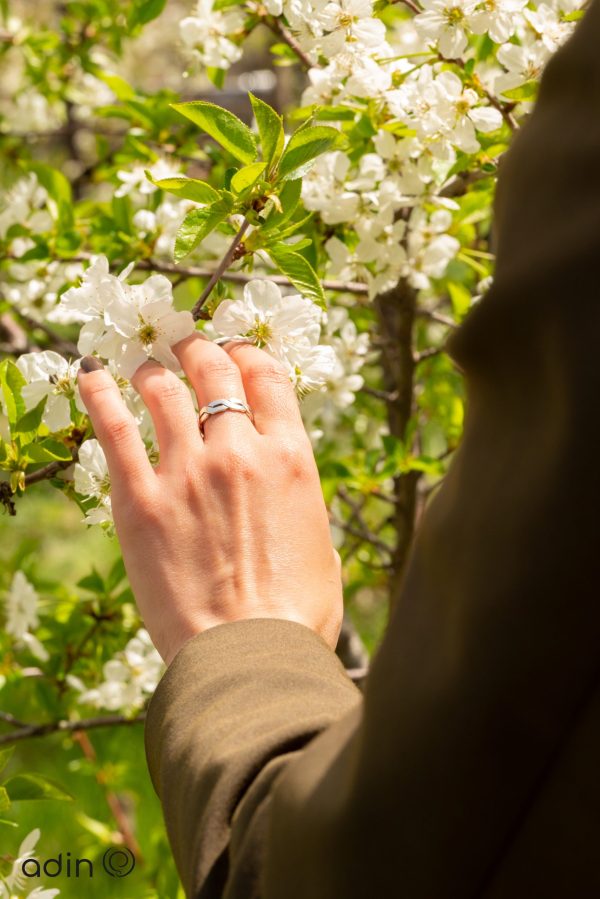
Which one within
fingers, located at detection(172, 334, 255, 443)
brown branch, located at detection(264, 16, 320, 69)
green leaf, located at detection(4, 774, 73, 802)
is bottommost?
green leaf, located at detection(4, 774, 73, 802)

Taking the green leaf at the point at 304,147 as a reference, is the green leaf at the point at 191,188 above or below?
below

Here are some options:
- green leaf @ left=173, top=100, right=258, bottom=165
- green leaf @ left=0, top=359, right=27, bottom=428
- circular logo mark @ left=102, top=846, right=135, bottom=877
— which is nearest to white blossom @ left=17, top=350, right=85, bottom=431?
green leaf @ left=0, top=359, right=27, bottom=428

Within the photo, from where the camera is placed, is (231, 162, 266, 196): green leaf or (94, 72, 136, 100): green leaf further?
(94, 72, 136, 100): green leaf

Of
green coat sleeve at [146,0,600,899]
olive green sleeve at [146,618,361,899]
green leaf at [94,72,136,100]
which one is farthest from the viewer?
green leaf at [94,72,136,100]

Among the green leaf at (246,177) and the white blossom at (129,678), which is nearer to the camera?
the green leaf at (246,177)

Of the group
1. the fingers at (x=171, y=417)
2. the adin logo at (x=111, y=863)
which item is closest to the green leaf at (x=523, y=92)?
the fingers at (x=171, y=417)

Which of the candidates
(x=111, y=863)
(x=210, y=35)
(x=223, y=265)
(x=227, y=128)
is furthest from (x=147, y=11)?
(x=111, y=863)

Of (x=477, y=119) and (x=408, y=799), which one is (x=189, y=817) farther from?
(x=477, y=119)

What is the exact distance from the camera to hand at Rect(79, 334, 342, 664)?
930 mm

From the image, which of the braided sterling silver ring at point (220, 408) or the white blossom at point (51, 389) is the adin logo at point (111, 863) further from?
the braided sterling silver ring at point (220, 408)

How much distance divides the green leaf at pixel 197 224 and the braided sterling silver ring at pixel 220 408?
0.77 feet

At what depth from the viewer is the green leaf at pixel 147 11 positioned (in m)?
2.01

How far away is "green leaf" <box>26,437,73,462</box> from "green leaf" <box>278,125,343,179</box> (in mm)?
438

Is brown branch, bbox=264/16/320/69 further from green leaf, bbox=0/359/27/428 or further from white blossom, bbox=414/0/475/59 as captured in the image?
green leaf, bbox=0/359/27/428
